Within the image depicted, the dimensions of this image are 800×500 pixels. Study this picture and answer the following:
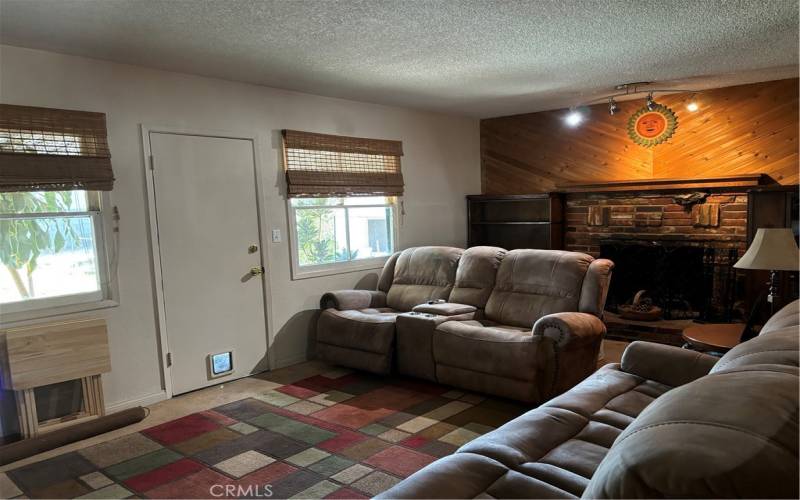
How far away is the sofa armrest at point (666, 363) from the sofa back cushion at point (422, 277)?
2.08 meters

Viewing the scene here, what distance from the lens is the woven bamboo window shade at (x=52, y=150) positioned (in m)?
3.10

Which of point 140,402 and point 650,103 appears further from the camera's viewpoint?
point 650,103

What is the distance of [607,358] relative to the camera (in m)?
4.46

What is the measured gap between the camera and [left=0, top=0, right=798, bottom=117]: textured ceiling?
2734 millimetres

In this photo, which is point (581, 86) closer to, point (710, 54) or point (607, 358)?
point (710, 54)

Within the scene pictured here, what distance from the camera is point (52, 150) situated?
3256 millimetres

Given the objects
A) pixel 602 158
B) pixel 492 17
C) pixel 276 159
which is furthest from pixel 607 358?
pixel 276 159

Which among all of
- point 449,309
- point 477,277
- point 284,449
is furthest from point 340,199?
point 284,449

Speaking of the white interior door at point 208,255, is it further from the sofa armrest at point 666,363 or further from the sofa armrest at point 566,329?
the sofa armrest at point 666,363

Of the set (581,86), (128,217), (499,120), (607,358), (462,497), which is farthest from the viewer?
(499,120)

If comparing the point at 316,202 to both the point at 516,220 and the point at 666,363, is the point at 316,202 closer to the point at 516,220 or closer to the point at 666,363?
the point at 516,220

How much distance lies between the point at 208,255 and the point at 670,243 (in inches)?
173

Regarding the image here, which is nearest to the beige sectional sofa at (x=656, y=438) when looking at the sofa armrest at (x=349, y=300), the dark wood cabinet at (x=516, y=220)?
the sofa armrest at (x=349, y=300)

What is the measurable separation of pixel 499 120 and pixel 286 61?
3.48 metres
